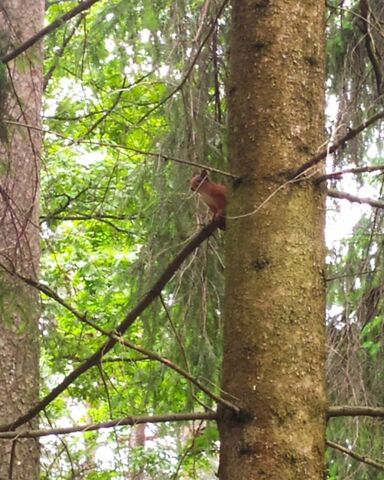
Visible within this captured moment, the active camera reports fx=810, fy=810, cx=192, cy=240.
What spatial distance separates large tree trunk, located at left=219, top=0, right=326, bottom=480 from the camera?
76.0 inches

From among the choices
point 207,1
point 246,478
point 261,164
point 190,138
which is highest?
point 207,1

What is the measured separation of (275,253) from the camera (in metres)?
2.07

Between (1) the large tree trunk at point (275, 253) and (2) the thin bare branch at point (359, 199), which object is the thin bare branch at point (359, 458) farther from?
(2) the thin bare branch at point (359, 199)

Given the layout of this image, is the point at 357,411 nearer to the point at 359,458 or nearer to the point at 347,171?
the point at 359,458

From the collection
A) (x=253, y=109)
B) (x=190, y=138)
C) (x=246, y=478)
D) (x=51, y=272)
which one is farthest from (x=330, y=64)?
(x=51, y=272)

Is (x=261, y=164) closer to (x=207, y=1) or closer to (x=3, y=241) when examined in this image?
(x=207, y=1)

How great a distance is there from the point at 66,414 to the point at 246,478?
7.98m

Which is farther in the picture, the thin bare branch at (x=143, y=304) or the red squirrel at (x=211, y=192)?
the red squirrel at (x=211, y=192)

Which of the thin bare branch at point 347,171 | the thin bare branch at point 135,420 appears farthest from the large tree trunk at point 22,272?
the thin bare branch at point 347,171

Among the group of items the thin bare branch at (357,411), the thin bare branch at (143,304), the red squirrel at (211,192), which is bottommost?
the thin bare branch at (357,411)

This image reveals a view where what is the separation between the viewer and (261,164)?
2.15m

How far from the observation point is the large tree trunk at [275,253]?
76.0 inches

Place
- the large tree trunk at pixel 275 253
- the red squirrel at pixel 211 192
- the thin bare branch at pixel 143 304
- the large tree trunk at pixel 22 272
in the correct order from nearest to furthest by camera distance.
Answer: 1. the large tree trunk at pixel 275 253
2. the thin bare branch at pixel 143 304
3. the red squirrel at pixel 211 192
4. the large tree trunk at pixel 22 272

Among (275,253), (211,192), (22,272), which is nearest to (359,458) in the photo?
(275,253)
